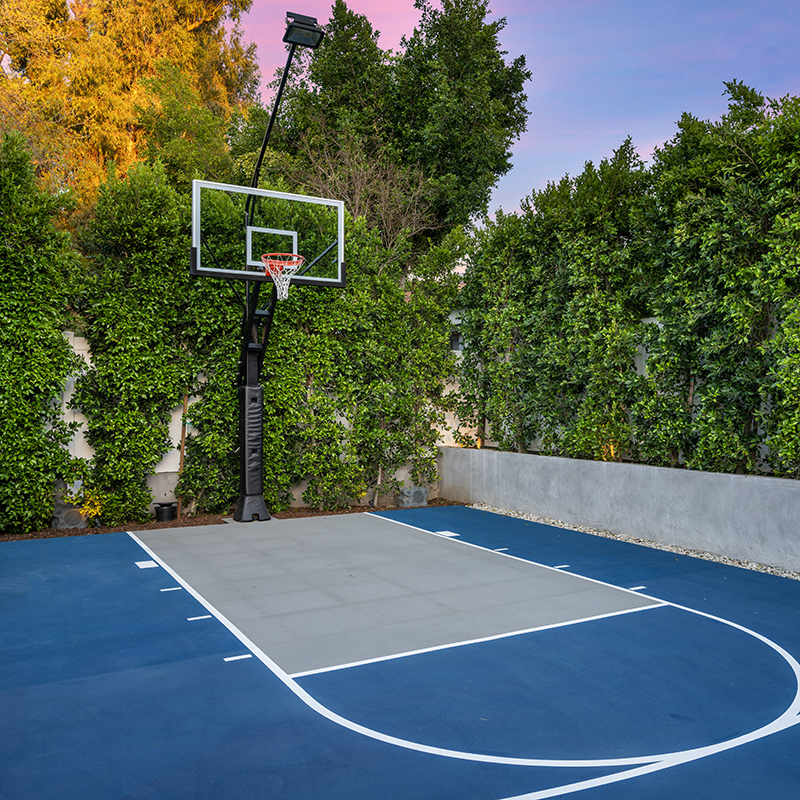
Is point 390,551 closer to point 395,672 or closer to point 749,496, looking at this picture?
point 395,672

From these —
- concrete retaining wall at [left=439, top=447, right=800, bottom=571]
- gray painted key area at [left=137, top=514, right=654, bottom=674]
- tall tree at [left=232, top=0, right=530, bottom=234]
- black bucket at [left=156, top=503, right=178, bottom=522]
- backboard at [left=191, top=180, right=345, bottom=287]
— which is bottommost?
gray painted key area at [left=137, top=514, right=654, bottom=674]

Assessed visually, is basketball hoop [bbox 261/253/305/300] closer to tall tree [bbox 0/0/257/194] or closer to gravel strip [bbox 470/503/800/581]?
gravel strip [bbox 470/503/800/581]

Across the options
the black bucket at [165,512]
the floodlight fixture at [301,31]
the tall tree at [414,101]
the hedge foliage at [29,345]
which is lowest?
the black bucket at [165,512]

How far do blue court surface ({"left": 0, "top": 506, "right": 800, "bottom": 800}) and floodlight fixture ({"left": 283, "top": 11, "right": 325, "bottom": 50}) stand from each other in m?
5.16

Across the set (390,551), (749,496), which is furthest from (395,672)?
(749,496)

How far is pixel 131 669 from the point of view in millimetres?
4023

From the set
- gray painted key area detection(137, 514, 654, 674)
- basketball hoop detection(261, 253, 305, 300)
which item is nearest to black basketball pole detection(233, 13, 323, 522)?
basketball hoop detection(261, 253, 305, 300)

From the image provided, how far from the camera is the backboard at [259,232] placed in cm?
802

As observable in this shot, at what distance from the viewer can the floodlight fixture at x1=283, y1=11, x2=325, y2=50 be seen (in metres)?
6.66

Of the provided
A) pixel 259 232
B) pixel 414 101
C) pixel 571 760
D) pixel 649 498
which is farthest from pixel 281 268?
pixel 414 101

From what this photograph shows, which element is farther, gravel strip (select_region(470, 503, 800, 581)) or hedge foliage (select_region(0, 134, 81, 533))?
hedge foliage (select_region(0, 134, 81, 533))

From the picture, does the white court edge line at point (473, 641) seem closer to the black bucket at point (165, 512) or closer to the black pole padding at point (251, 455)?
the black pole padding at point (251, 455)

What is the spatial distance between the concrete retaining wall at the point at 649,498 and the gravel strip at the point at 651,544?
2.1 inches

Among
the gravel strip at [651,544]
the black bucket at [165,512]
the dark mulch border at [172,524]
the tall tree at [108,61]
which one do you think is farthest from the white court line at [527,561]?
the tall tree at [108,61]
